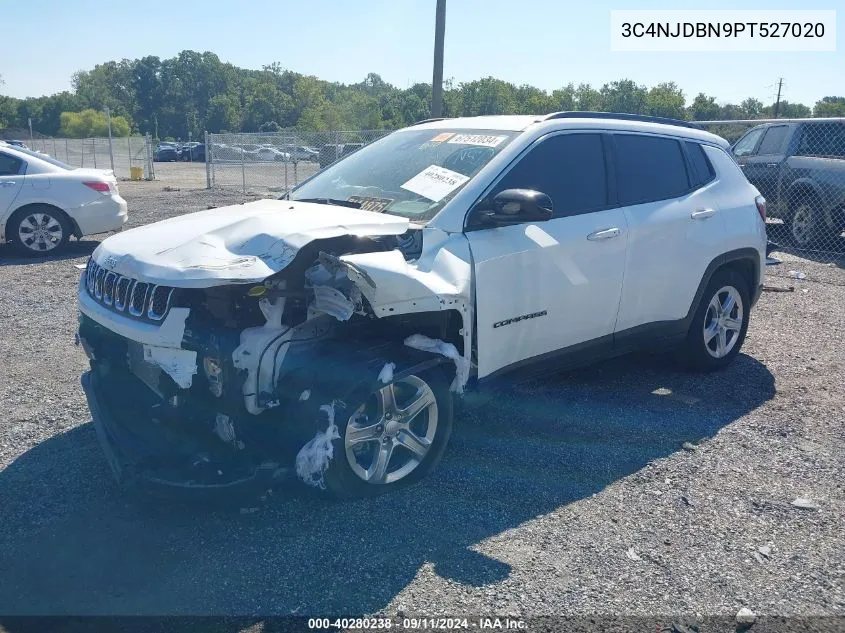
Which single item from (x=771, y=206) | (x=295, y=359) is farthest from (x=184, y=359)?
(x=771, y=206)

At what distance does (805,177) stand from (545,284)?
9.29 m

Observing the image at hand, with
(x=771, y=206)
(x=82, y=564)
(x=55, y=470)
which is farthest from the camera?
(x=771, y=206)

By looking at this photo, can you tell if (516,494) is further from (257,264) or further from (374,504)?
(257,264)

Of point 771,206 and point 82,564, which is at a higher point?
point 771,206

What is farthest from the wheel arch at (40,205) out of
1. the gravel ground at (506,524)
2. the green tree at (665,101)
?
the green tree at (665,101)

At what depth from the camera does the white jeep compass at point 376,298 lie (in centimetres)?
364

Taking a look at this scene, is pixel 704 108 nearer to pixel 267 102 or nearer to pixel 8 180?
pixel 8 180

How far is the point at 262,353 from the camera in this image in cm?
363

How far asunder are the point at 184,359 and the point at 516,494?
1.80m

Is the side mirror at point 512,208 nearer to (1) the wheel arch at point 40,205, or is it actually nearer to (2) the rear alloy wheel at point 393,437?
(2) the rear alloy wheel at point 393,437

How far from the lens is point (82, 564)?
3.40 meters

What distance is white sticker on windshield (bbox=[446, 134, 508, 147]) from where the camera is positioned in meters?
4.75

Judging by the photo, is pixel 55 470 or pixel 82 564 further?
pixel 55 470

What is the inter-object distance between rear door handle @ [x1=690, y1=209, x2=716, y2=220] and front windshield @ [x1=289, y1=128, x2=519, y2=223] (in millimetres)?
1549
